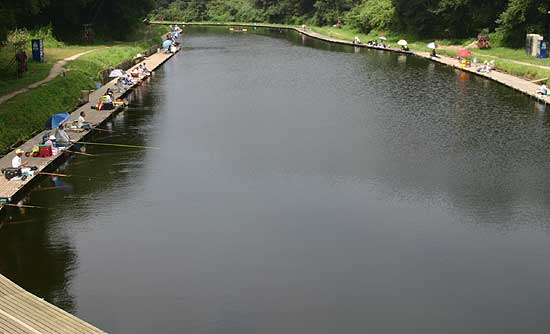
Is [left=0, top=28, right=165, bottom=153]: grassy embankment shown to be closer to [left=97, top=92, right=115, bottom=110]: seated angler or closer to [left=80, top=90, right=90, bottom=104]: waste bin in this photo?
[left=80, top=90, right=90, bottom=104]: waste bin

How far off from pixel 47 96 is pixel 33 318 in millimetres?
25325

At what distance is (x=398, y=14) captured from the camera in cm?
9512

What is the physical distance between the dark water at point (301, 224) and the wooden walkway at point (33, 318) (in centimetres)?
96

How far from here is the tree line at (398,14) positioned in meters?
71.3

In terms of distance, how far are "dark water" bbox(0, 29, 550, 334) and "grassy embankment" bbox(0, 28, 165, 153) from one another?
3308 millimetres

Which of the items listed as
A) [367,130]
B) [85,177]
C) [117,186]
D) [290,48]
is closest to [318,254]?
[117,186]

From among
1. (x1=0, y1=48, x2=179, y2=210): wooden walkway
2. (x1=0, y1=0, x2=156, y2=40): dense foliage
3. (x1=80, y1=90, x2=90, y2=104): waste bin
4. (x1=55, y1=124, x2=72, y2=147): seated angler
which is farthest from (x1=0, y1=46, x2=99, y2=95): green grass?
(x1=0, y1=0, x2=156, y2=40): dense foliage

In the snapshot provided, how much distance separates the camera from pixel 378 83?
56.3 m

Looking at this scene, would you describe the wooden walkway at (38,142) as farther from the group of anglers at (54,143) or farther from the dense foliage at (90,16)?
the dense foliage at (90,16)

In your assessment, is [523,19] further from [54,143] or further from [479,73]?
[54,143]

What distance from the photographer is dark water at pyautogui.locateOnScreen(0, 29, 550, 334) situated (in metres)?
19.5

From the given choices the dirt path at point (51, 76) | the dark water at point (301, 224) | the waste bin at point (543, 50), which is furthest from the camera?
the waste bin at point (543, 50)

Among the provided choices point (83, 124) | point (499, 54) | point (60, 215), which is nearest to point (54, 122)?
point (83, 124)

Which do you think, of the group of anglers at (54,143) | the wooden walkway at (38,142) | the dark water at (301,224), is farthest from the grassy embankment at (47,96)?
the dark water at (301,224)
